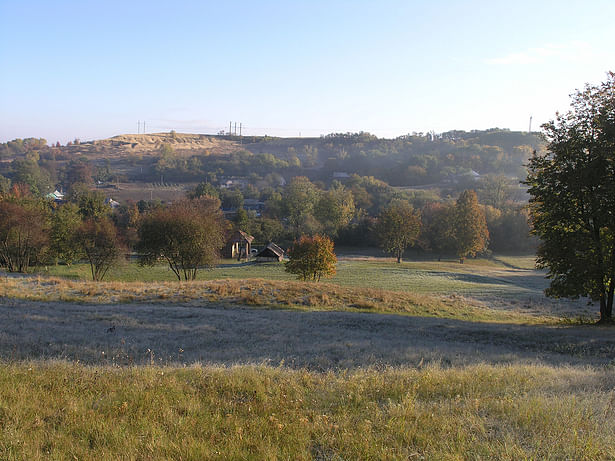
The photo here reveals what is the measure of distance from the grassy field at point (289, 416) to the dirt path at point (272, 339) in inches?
88.7

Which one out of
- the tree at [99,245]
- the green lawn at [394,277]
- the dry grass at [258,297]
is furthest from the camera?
the tree at [99,245]

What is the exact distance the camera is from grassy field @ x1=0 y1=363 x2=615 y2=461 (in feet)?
13.5

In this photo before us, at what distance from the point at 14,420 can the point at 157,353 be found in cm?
567

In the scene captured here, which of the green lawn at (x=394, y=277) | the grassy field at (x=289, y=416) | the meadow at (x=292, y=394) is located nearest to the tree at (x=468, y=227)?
the green lawn at (x=394, y=277)

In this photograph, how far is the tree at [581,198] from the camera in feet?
53.1

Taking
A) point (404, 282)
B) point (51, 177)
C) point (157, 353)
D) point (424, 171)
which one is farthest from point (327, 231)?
point (51, 177)

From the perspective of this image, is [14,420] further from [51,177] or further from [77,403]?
[51,177]

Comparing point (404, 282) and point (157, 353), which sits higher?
point (157, 353)

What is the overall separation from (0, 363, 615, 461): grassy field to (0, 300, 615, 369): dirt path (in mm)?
2252

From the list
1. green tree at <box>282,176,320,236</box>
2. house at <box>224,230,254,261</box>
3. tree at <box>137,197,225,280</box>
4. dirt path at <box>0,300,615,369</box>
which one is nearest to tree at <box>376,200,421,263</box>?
green tree at <box>282,176,320,236</box>

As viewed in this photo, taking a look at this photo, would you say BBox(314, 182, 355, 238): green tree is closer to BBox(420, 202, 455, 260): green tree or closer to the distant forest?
the distant forest

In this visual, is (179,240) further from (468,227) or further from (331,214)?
(331,214)

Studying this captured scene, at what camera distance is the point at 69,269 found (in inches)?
1964

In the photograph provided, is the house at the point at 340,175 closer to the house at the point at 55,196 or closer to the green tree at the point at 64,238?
A: the house at the point at 55,196
